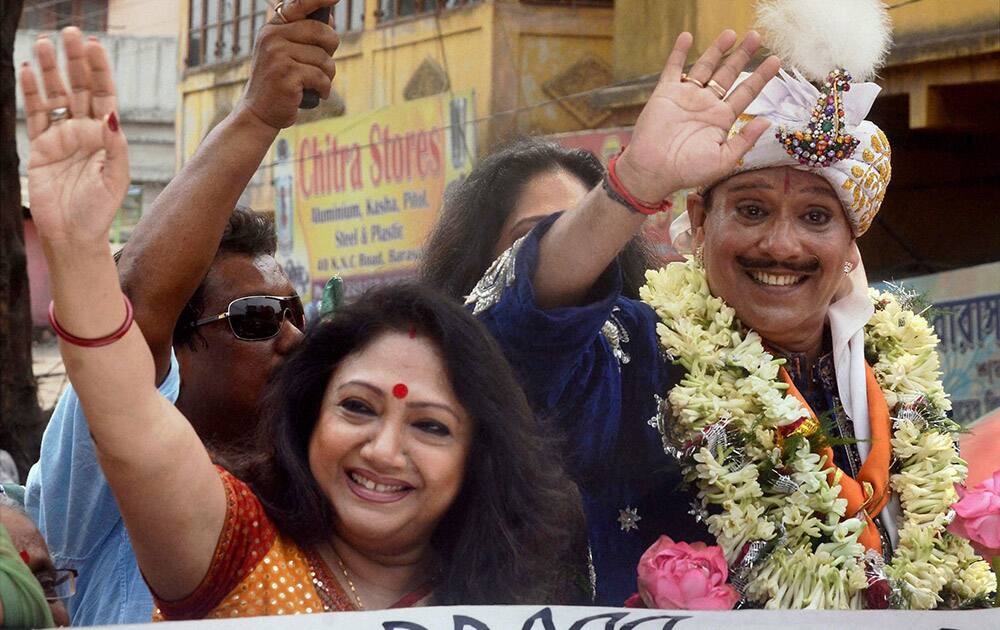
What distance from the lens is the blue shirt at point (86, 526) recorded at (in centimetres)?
256

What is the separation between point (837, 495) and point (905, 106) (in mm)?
5110

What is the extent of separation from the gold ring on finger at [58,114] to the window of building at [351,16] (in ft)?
29.5

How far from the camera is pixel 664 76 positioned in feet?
8.65

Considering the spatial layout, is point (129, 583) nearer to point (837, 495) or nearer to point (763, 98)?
point (837, 495)

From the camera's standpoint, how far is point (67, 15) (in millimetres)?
16609

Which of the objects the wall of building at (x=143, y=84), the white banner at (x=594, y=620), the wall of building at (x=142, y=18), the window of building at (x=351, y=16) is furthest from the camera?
the wall of building at (x=142, y=18)

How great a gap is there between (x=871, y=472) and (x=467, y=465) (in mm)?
1030

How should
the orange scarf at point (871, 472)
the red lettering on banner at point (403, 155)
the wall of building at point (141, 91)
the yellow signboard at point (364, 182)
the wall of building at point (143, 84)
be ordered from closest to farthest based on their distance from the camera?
the orange scarf at point (871, 472) → the yellow signboard at point (364, 182) → the red lettering on banner at point (403, 155) → the wall of building at point (141, 91) → the wall of building at point (143, 84)

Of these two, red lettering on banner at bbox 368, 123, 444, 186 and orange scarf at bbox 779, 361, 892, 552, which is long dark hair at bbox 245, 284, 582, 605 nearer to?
orange scarf at bbox 779, 361, 892, 552

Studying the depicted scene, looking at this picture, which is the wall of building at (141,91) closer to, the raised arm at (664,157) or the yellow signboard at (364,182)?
the yellow signboard at (364,182)

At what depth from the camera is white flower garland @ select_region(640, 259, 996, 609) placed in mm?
2811

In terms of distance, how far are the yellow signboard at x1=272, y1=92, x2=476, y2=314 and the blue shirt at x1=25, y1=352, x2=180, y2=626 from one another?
731cm

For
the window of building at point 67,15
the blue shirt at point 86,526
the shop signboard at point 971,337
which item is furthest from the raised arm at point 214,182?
the window of building at point 67,15

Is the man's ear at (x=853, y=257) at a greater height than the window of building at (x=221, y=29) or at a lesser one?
lesser
